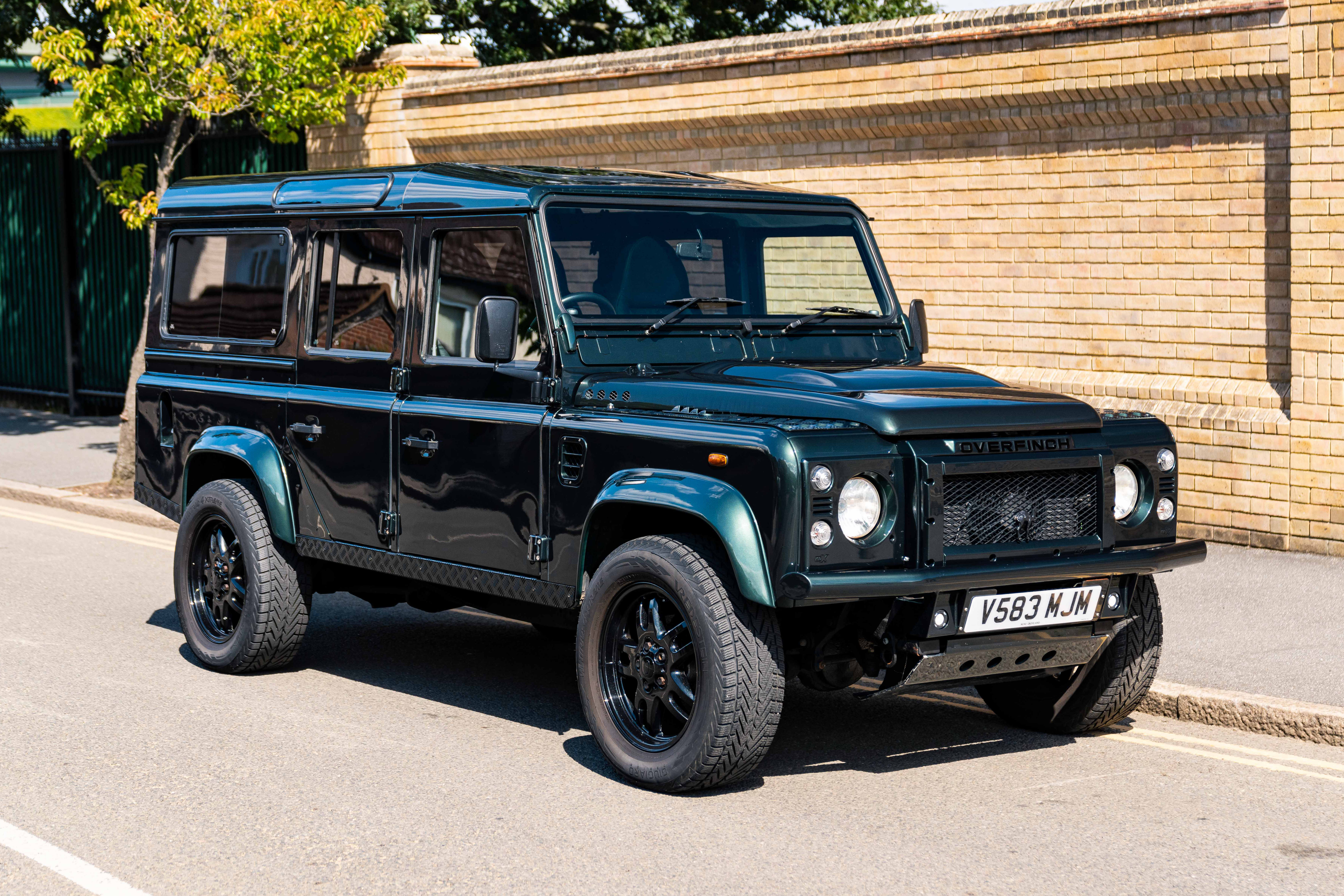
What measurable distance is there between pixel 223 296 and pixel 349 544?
5.37 feet

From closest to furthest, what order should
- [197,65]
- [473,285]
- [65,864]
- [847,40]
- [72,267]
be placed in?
1. [65,864]
2. [473,285]
3. [847,40]
4. [197,65]
5. [72,267]

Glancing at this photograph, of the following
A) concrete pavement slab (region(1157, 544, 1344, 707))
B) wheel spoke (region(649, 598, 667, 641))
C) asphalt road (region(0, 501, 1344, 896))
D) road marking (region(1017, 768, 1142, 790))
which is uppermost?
wheel spoke (region(649, 598, 667, 641))

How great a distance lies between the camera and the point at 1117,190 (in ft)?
35.9

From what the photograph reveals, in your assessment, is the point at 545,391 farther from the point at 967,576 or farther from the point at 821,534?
the point at 967,576

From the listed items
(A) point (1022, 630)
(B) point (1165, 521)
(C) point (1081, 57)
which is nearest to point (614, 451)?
(A) point (1022, 630)

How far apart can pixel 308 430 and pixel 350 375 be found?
1.10ft

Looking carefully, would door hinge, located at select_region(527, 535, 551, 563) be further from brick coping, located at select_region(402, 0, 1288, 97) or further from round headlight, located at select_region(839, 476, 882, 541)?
brick coping, located at select_region(402, 0, 1288, 97)

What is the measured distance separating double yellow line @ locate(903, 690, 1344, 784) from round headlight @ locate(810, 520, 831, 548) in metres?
1.24

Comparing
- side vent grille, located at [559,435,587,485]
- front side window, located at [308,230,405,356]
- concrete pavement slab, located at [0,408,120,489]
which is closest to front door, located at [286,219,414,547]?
front side window, located at [308,230,405,356]

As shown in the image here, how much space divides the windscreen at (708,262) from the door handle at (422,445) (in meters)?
0.84

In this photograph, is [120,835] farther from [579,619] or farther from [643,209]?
[643,209]

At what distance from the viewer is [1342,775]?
6145 millimetres

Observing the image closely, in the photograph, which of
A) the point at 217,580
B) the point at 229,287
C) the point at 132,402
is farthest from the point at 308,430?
the point at 132,402

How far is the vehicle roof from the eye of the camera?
6.68m
